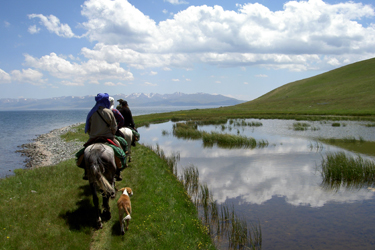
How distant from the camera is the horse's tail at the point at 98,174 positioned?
6.45 m

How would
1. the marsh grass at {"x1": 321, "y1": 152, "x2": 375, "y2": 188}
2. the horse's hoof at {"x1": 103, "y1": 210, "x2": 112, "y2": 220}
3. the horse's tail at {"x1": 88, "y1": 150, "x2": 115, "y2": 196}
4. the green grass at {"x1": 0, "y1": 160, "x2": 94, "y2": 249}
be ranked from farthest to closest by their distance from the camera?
the marsh grass at {"x1": 321, "y1": 152, "x2": 375, "y2": 188} → the horse's hoof at {"x1": 103, "y1": 210, "x2": 112, "y2": 220} → the horse's tail at {"x1": 88, "y1": 150, "x2": 115, "y2": 196} → the green grass at {"x1": 0, "y1": 160, "x2": 94, "y2": 249}

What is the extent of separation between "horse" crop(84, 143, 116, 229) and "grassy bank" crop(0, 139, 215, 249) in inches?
28.4

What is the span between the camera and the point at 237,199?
34.3 feet

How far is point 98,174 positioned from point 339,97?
274 feet

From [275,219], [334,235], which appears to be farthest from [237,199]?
[334,235]

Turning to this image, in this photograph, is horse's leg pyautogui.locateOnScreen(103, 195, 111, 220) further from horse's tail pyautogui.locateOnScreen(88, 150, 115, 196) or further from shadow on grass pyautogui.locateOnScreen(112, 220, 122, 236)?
horse's tail pyautogui.locateOnScreen(88, 150, 115, 196)

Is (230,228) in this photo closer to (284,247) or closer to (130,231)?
(284,247)

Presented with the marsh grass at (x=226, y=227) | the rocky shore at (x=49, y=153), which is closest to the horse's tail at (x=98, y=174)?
the marsh grass at (x=226, y=227)

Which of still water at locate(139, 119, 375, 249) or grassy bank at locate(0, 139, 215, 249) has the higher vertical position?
grassy bank at locate(0, 139, 215, 249)

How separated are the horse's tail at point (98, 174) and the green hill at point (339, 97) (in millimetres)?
56315

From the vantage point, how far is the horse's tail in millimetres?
6445

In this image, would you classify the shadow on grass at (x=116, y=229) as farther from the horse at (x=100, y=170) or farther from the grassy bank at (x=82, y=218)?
the horse at (x=100, y=170)

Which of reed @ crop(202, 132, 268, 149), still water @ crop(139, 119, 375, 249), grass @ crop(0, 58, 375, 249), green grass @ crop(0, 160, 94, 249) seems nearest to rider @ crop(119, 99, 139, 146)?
grass @ crop(0, 58, 375, 249)

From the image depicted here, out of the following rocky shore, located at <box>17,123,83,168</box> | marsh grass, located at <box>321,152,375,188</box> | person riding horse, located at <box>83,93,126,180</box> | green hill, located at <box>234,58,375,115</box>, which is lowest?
rocky shore, located at <box>17,123,83,168</box>
